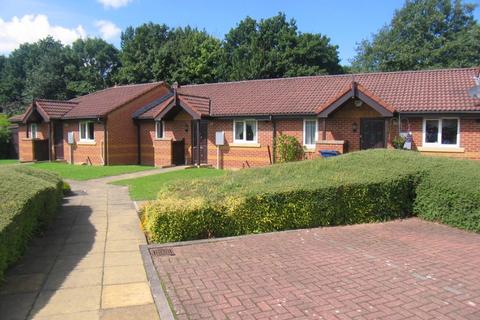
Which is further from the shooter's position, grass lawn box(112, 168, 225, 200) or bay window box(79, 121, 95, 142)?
bay window box(79, 121, 95, 142)

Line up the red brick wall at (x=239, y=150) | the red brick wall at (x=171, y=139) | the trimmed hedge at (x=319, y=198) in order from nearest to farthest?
the trimmed hedge at (x=319, y=198) → the red brick wall at (x=239, y=150) → the red brick wall at (x=171, y=139)

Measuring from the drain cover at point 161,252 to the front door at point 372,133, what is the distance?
12.3 m

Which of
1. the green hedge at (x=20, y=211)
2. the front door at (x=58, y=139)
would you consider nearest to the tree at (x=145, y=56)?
the front door at (x=58, y=139)

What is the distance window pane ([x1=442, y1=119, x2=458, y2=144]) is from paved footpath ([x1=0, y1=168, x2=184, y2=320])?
12.2m

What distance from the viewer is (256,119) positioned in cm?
1956

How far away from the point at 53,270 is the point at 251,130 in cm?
1474

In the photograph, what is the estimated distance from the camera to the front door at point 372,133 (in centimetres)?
1698

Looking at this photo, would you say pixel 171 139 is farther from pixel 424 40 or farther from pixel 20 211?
pixel 424 40

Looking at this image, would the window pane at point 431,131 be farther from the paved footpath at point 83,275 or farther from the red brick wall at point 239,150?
the paved footpath at point 83,275

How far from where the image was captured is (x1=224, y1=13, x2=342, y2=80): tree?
3938 cm

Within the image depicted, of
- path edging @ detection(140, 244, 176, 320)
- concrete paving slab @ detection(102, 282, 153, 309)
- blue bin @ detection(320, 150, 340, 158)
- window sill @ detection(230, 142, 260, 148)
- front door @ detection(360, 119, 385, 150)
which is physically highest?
front door @ detection(360, 119, 385, 150)

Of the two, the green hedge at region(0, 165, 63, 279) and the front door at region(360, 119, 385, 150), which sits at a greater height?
the front door at region(360, 119, 385, 150)

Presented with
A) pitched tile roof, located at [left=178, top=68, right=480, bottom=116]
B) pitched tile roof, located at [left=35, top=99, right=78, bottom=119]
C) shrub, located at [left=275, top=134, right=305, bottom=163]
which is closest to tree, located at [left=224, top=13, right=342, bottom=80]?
pitched tile roof, located at [left=178, top=68, right=480, bottom=116]

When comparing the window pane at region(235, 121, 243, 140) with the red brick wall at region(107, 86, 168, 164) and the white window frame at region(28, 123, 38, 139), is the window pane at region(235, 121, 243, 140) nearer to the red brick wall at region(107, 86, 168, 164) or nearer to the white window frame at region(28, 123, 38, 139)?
the red brick wall at region(107, 86, 168, 164)
